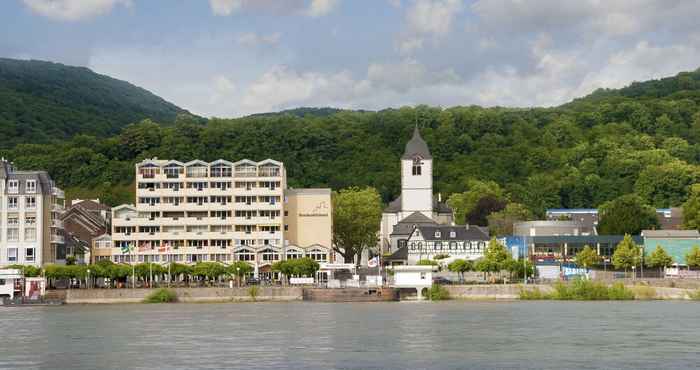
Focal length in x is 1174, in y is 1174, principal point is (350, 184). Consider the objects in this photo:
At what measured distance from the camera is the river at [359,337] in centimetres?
5656

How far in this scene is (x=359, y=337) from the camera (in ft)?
228

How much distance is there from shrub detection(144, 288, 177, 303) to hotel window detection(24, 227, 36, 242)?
1842 centimetres

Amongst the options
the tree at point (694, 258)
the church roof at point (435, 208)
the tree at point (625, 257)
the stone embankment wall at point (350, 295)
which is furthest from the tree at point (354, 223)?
the tree at point (694, 258)

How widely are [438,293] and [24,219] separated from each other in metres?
44.5

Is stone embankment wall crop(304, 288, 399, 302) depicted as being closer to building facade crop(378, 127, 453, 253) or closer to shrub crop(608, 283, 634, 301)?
shrub crop(608, 283, 634, 301)

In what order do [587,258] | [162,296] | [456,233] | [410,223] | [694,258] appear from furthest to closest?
[410,223]
[456,233]
[587,258]
[694,258]
[162,296]

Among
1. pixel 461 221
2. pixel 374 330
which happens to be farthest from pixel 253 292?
pixel 461 221

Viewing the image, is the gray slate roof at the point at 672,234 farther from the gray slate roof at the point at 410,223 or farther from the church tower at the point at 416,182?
the church tower at the point at 416,182

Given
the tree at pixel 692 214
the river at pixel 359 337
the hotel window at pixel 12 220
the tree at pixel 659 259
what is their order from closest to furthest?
the river at pixel 359 337 < the hotel window at pixel 12 220 < the tree at pixel 659 259 < the tree at pixel 692 214

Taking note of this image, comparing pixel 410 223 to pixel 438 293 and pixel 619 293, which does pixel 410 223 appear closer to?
pixel 438 293

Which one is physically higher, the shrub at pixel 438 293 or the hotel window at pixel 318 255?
the hotel window at pixel 318 255

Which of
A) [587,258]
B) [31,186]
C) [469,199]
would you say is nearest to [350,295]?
[587,258]

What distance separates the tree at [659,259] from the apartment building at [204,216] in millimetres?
37135

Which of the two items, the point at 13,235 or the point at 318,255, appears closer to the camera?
the point at 13,235
